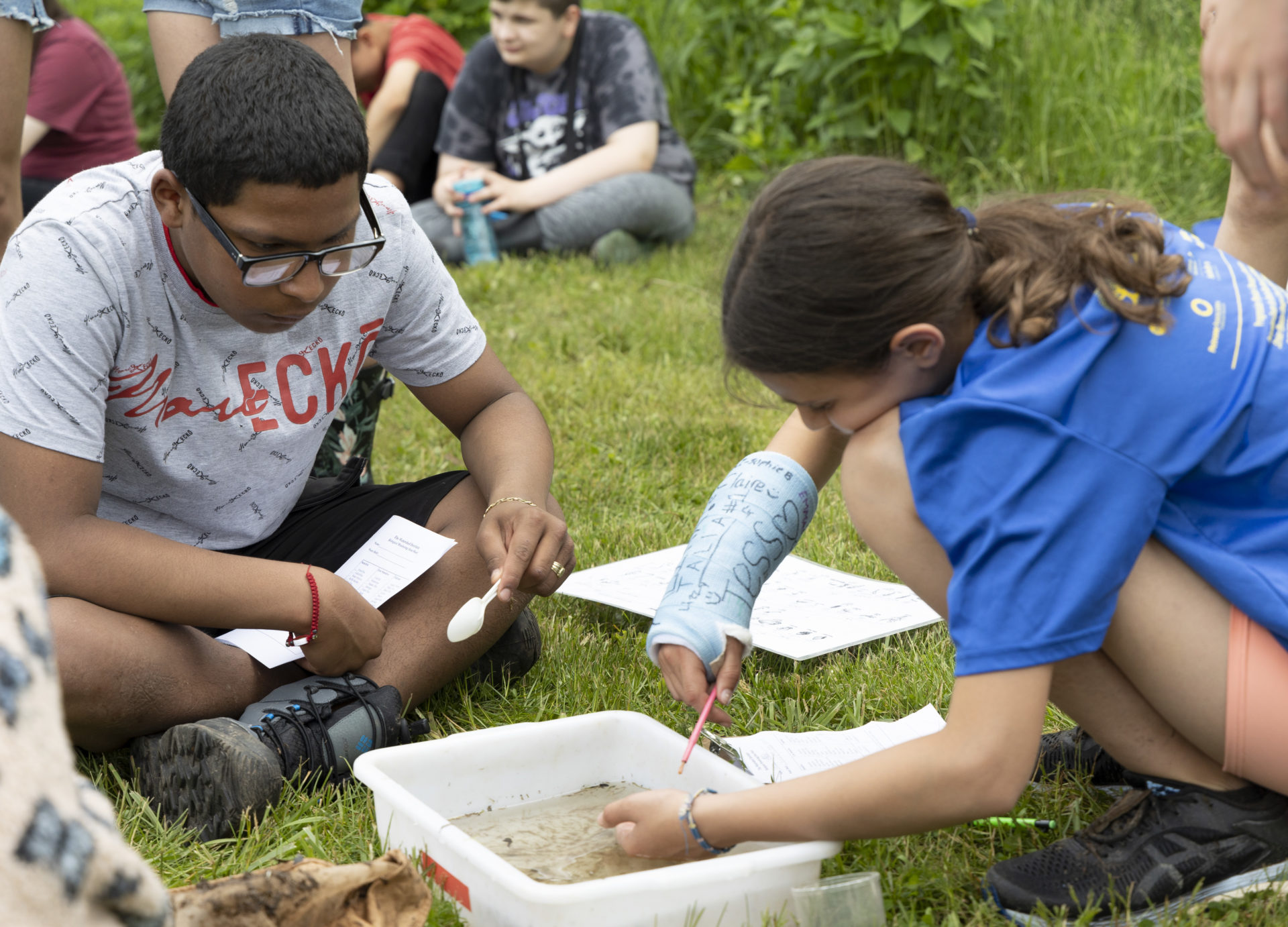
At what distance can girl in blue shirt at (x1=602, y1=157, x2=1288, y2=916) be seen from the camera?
1.15 m

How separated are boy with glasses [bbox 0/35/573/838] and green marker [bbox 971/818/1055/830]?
64 centimetres

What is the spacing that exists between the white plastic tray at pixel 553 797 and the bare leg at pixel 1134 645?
30 cm

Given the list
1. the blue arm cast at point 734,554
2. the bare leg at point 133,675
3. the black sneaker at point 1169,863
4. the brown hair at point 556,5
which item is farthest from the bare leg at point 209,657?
the brown hair at point 556,5

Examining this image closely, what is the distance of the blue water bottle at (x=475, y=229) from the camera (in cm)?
464

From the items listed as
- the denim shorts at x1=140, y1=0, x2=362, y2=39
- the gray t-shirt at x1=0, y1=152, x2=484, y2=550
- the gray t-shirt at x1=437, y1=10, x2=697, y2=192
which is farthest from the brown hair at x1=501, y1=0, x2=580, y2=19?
the gray t-shirt at x1=0, y1=152, x2=484, y2=550

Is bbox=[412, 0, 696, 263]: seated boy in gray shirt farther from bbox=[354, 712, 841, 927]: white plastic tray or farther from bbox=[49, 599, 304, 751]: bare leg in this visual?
bbox=[354, 712, 841, 927]: white plastic tray

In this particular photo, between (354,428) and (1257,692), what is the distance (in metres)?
1.64

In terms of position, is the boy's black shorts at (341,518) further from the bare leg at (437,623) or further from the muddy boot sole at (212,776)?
the muddy boot sole at (212,776)

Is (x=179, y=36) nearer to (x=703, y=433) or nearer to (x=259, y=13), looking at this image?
(x=259, y=13)

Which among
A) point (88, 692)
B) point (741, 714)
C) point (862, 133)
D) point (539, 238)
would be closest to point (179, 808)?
point (88, 692)

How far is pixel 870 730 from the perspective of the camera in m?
1.65

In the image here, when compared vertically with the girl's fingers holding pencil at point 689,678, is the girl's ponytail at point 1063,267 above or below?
above

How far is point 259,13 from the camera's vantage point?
2.15 meters

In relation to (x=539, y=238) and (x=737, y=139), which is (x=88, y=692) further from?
(x=737, y=139)
